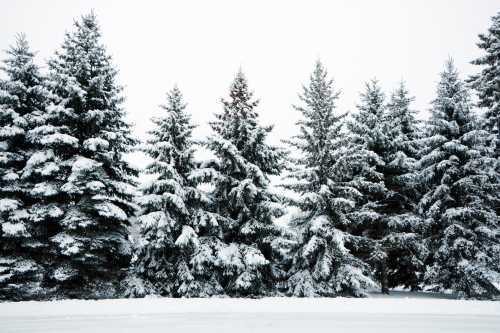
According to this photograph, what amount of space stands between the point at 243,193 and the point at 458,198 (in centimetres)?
1260

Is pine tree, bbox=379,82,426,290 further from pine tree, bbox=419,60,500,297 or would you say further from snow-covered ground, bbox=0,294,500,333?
snow-covered ground, bbox=0,294,500,333

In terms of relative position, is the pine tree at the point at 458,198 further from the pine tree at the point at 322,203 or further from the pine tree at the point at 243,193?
the pine tree at the point at 243,193

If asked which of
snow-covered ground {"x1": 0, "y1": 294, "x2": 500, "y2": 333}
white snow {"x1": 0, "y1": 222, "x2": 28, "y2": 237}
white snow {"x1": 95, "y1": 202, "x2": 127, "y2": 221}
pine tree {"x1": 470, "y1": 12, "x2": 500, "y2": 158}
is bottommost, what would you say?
snow-covered ground {"x1": 0, "y1": 294, "x2": 500, "y2": 333}

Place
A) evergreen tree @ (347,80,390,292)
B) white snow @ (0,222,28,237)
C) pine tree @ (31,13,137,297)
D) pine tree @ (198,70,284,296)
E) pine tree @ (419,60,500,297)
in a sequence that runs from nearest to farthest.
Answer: white snow @ (0,222,28,237), pine tree @ (31,13,137,297), pine tree @ (198,70,284,296), pine tree @ (419,60,500,297), evergreen tree @ (347,80,390,292)

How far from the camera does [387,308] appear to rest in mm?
14961

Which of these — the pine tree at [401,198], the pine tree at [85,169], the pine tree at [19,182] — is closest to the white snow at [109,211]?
the pine tree at [85,169]

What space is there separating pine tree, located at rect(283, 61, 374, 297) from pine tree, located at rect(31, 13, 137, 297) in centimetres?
954

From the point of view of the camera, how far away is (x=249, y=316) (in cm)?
1316

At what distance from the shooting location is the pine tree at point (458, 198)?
21641 mm

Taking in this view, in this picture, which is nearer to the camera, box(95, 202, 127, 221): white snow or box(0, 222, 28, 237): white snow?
box(0, 222, 28, 237): white snow

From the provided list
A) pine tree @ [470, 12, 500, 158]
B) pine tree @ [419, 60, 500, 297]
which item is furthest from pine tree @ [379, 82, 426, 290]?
pine tree @ [470, 12, 500, 158]

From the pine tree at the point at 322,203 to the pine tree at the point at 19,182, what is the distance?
13.1 metres

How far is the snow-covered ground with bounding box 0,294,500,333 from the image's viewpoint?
36.2 ft

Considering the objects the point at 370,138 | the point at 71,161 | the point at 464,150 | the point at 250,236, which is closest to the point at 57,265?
the point at 71,161
